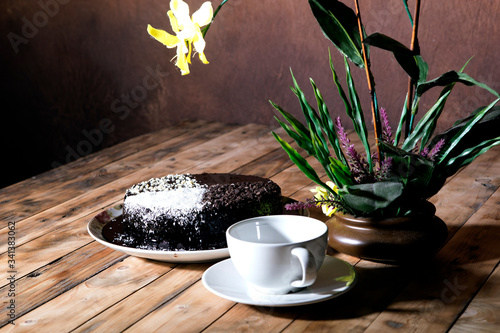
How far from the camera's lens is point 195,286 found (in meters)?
0.82

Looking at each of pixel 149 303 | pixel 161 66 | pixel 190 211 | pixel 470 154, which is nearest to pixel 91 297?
pixel 149 303

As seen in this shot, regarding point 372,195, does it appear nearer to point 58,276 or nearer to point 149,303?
point 149,303

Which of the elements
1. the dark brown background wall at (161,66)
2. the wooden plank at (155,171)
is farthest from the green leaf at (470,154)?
the dark brown background wall at (161,66)

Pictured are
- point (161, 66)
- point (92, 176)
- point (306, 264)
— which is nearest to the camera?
point (306, 264)

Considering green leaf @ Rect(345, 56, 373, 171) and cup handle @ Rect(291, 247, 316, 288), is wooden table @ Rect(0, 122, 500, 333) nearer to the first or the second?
cup handle @ Rect(291, 247, 316, 288)

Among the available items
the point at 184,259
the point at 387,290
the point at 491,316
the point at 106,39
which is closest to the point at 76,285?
the point at 184,259

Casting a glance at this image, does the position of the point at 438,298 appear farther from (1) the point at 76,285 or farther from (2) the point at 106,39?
(2) the point at 106,39

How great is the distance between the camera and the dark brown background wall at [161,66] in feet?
6.54

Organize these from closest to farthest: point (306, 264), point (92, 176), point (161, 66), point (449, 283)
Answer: point (306, 264), point (449, 283), point (92, 176), point (161, 66)

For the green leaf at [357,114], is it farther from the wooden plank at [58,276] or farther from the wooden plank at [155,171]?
the wooden plank at [155,171]

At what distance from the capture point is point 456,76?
749mm

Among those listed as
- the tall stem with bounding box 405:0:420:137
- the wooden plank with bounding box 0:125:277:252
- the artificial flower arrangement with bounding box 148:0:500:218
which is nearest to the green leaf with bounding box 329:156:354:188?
the artificial flower arrangement with bounding box 148:0:500:218

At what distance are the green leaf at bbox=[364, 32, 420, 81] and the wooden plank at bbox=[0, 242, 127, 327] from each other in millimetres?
502

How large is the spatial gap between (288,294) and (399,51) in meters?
0.33
